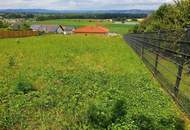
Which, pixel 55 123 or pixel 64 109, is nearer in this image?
pixel 55 123

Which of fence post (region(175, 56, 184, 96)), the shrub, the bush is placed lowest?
the bush

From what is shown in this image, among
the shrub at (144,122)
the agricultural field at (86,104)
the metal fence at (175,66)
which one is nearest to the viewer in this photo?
the shrub at (144,122)

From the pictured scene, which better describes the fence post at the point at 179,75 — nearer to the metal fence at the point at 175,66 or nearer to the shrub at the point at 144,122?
the metal fence at the point at 175,66

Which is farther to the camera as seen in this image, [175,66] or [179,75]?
[175,66]

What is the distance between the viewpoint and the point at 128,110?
22.7 ft

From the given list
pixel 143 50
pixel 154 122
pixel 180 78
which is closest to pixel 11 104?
pixel 154 122

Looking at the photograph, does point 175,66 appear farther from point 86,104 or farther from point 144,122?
point 144,122

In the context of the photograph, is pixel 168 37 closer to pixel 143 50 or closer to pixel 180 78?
pixel 180 78

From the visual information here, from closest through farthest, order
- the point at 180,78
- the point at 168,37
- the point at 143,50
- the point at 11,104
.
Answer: the point at 11,104
the point at 180,78
the point at 168,37
the point at 143,50

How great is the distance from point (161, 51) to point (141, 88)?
8.76 feet

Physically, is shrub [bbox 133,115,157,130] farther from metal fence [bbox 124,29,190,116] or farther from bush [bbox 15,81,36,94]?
bush [bbox 15,81,36,94]

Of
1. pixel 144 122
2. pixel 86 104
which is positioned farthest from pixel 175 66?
pixel 144 122

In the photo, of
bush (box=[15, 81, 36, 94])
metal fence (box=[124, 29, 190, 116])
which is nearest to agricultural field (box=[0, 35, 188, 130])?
bush (box=[15, 81, 36, 94])

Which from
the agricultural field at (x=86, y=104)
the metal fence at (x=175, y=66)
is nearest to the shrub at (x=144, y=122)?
the agricultural field at (x=86, y=104)
